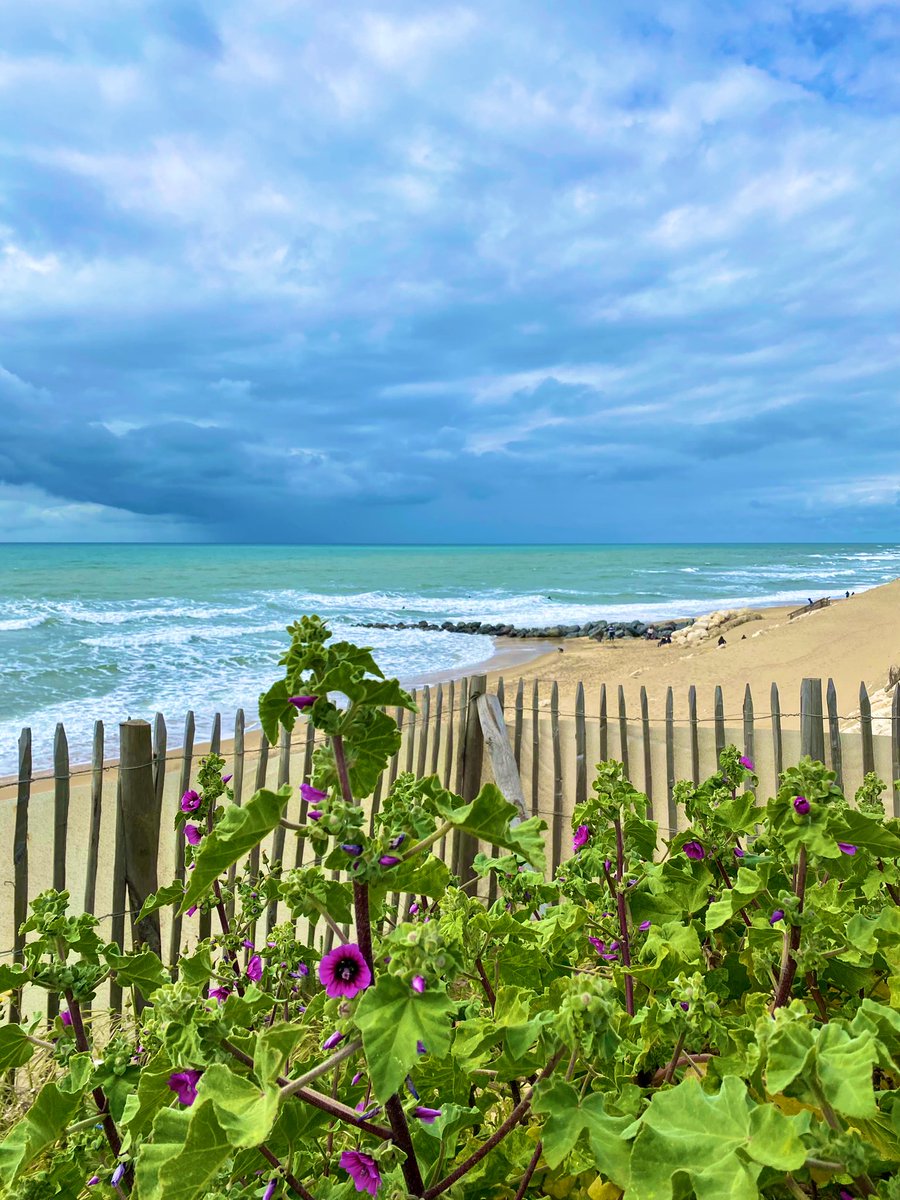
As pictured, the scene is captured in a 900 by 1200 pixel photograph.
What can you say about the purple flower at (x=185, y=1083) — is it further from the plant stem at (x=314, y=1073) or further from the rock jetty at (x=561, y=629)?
the rock jetty at (x=561, y=629)

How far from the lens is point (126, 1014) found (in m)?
3.66

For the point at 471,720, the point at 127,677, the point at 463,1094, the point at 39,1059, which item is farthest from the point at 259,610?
the point at 463,1094

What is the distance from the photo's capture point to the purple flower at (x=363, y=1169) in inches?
35.0

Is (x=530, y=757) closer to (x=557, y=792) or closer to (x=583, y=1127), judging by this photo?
(x=557, y=792)

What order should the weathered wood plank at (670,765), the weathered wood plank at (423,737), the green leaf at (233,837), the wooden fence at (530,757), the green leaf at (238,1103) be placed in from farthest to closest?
the weathered wood plank at (423,737) < the weathered wood plank at (670,765) < the wooden fence at (530,757) < the green leaf at (233,837) < the green leaf at (238,1103)

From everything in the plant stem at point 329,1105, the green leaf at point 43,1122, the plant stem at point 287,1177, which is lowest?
the green leaf at point 43,1122

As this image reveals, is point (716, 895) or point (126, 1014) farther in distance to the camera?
point (126, 1014)

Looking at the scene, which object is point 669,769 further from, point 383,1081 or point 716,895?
point 383,1081

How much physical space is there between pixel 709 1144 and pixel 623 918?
2.50 feet

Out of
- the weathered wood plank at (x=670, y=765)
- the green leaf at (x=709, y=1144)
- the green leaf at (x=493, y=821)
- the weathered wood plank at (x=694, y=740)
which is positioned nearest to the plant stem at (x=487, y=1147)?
the green leaf at (x=709, y=1144)

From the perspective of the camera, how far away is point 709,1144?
0.82 meters

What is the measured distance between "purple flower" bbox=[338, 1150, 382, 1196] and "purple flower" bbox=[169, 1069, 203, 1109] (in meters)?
0.20

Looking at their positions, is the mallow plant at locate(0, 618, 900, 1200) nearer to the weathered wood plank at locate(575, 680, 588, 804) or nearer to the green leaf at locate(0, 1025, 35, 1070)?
the green leaf at locate(0, 1025, 35, 1070)

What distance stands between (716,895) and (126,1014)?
314 cm
